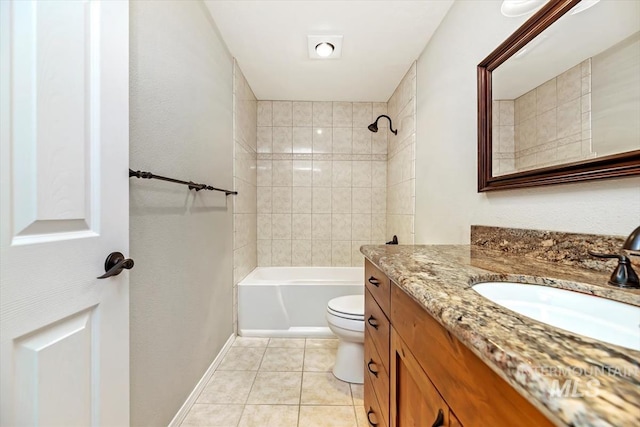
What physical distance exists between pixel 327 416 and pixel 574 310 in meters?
1.26

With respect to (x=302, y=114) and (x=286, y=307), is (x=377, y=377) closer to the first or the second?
(x=286, y=307)

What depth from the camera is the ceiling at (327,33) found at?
5.22 ft

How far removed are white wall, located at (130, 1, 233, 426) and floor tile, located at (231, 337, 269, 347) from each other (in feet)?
1.13

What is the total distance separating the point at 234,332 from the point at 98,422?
1597 millimetres

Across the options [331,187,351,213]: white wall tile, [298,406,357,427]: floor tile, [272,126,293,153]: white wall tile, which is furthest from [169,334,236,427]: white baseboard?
[272,126,293,153]: white wall tile

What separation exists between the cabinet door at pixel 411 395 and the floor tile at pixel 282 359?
3.66ft

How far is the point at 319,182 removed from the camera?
3.05 meters

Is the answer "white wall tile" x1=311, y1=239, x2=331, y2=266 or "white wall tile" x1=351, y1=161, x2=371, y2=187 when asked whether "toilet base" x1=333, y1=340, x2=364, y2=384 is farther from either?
"white wall tile" x1=351, y1=161, x2=371, y2=187

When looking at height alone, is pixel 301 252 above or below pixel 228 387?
above

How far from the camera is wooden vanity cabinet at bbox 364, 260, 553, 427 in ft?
1.27

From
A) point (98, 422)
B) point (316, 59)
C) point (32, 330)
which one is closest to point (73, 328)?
point (32, 330)

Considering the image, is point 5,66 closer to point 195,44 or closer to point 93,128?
point 93,128

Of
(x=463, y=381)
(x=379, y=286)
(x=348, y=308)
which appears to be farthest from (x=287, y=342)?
(x=463, y=381)

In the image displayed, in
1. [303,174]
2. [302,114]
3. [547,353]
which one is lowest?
[547,353]
